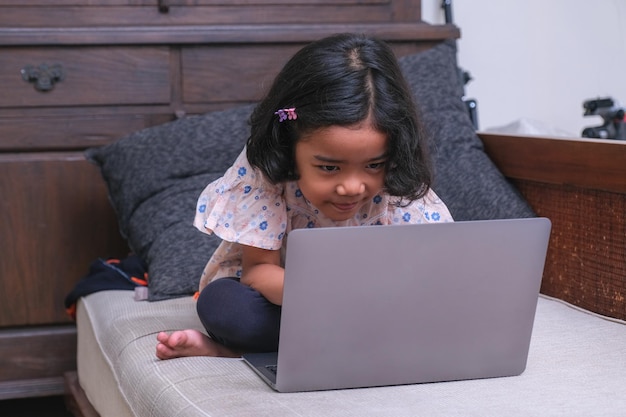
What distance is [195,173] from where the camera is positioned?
205cm

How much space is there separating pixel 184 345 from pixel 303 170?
31 cm

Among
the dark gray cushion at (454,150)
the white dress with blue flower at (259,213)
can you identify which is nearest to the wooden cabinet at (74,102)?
the dark gray cushion at (454,150)

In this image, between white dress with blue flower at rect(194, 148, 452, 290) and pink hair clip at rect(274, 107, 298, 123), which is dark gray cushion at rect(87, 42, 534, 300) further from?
pink hair clip at rect(274, 107, 298, 123)

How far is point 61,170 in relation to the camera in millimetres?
2201

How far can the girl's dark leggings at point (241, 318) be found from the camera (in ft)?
4.68

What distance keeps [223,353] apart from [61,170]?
0.92 m

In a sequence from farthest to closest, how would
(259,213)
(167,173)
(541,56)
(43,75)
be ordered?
(541,56) → (43,75) → (167,173) → (259,213)

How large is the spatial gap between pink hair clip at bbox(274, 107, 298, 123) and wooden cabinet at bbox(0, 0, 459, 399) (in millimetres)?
837

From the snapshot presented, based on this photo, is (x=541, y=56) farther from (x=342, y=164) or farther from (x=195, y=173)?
(x=342, y=164)

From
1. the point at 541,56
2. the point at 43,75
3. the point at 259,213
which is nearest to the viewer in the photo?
the point at 259,213

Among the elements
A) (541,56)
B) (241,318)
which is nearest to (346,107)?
(241,318)

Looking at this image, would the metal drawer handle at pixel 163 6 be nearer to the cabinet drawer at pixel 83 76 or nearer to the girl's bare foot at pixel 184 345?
the cabinet drawer at pixel 83 76

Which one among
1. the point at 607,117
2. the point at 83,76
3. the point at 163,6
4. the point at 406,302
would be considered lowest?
the point at 406,302

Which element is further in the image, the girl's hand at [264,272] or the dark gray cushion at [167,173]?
the dark gray cushion at [167,173]
